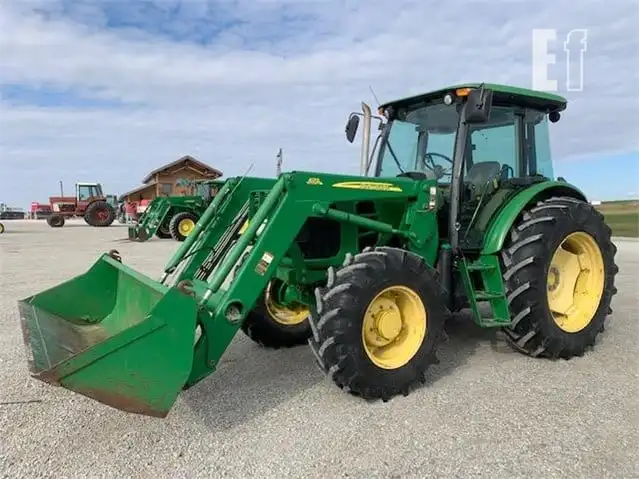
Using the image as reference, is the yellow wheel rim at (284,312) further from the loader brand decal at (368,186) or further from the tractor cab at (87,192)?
the tractor cab at (87,192)

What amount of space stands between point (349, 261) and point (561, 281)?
2420mm

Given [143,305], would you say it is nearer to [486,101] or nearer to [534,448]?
[534,448]

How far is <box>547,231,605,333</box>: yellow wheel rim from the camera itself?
4.75m

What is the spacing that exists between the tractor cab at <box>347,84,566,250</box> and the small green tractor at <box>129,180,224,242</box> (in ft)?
44.1

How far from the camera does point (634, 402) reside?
3.58 m

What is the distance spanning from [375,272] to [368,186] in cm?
81

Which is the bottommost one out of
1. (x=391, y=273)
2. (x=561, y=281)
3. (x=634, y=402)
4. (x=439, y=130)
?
(x=634, y=402)

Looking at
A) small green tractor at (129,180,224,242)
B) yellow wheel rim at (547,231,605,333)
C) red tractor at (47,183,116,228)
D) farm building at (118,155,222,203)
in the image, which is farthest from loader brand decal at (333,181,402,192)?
farm building at (118,155,222,203)

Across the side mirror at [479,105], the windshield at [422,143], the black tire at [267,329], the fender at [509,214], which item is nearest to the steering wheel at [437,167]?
the windshield at [422,143]

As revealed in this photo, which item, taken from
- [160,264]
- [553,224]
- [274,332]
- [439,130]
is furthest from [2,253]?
[553,224]

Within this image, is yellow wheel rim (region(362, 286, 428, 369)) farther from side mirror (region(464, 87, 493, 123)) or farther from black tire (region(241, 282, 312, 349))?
side mirror (region(464, 87, 493, 123))

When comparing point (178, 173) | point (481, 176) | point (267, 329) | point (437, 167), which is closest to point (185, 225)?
point (267, 329)

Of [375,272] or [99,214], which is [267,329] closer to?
[375,272]

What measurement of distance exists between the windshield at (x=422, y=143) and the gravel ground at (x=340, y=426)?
1.75 meters
